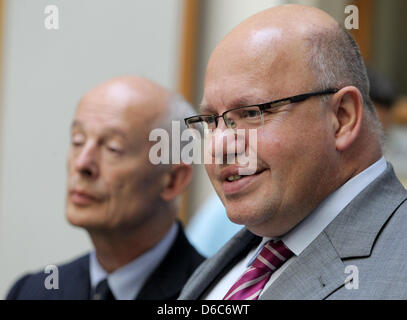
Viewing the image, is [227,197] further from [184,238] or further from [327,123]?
[184,238]

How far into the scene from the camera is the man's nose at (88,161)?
79.0 inches

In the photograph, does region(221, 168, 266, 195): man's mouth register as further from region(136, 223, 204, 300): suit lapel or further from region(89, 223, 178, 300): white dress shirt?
region(89, 223, 178, 300): white dress shirt

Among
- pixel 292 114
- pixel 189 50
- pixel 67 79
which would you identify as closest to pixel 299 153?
pixel 292 114

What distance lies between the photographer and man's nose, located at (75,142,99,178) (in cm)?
201

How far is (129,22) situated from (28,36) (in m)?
0.51

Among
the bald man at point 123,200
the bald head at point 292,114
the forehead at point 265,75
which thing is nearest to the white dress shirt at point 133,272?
the bald man at point 123,200

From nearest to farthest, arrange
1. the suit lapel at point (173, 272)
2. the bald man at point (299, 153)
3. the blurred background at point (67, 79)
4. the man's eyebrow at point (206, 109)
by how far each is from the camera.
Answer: the bald man at point (299, 153)
the man's eyebrow at point (206, 109)
the suit lapel at point (173, 272)
the blurred background at point (67, 79)

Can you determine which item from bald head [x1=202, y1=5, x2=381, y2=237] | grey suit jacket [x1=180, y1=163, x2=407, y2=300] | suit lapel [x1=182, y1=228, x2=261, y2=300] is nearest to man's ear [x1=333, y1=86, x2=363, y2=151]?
bald head [x1=202, y1=5, x2=381, y2=237]

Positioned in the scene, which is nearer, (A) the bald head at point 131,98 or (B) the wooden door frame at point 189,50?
(A) the bald head at point 131,98

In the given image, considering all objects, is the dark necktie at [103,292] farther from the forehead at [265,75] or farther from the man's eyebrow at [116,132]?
the forehead at [265,75]

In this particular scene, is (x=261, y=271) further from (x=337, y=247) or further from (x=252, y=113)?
(x=252, y=113)

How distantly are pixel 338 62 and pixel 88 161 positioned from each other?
89 cm
